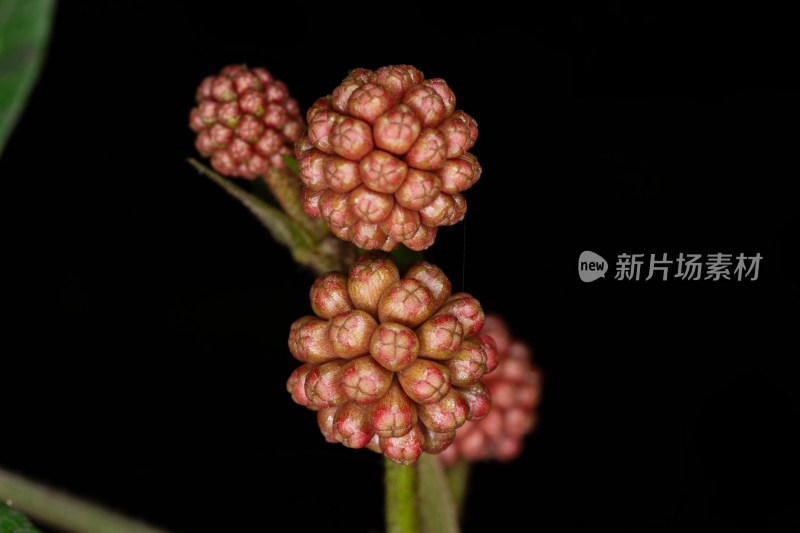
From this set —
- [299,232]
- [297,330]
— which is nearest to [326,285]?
[297,330]

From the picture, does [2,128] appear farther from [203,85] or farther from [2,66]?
[203,85]

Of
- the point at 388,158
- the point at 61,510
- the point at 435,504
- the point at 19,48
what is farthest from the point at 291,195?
the point at 61,510

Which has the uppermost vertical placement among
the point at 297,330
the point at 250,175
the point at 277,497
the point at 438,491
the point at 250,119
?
the point at 250,119

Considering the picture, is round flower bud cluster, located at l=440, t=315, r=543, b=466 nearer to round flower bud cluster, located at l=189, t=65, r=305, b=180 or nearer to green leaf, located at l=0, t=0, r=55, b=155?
round flower bud cluster, located at l=189, t=65, r=305, b=180

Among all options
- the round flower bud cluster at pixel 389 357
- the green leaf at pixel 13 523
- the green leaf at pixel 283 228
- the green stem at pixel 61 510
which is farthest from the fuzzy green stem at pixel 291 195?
the green stem at pixel 61 510

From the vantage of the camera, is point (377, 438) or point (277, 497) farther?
point (277, 497)

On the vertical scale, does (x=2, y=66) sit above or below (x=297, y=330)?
above

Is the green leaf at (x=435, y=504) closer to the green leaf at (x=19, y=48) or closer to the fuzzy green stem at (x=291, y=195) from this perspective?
the fuzzy green stem at (x=291, y=195)
